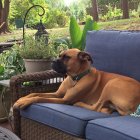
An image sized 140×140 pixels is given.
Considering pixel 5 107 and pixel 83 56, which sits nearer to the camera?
pixel 83 56

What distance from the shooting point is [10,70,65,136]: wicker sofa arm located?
3.11m

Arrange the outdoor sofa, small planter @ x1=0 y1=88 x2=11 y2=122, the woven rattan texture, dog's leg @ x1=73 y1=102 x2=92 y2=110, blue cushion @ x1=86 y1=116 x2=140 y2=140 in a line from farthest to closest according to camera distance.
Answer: small planter @ x1=0 y1=88 x2=11 y2=122
dog's leg @ x1=73 y1=102 x2=92 y2=110
the woven rattan texture
the outdoor sofa
blue cushion @ x1=86 y1=116 x2=140 y2=140

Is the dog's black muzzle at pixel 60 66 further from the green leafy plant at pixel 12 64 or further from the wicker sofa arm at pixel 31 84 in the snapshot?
the green leafy plant at pixel 12 64

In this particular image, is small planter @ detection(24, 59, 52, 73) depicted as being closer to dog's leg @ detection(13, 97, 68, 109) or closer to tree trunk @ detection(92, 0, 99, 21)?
dog's leg @ detection(13, 97, 68, 109)

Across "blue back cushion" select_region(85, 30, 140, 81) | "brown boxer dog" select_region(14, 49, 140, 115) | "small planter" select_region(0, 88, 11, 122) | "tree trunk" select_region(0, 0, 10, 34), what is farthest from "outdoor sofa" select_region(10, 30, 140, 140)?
"tree trunk" select_region(0, 0, 10, 34)

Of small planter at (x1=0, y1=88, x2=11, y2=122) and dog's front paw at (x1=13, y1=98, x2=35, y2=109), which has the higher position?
dog's front paw at (x1=13, y1=98, x2=35, y2=109)

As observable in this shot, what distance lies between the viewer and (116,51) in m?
3.03

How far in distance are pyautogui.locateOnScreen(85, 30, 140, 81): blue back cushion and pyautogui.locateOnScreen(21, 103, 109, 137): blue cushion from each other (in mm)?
494

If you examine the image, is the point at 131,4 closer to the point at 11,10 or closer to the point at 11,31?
the point at 11,31

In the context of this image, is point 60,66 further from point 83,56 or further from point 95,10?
point 95,10

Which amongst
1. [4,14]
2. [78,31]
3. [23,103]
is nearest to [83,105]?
[23,103]

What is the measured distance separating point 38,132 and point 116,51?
3.00 feet

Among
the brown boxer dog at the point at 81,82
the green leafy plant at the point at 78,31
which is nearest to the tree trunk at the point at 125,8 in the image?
the green leafy plant at the point at 78,31

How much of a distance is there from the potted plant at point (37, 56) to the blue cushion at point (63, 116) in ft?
2.59
